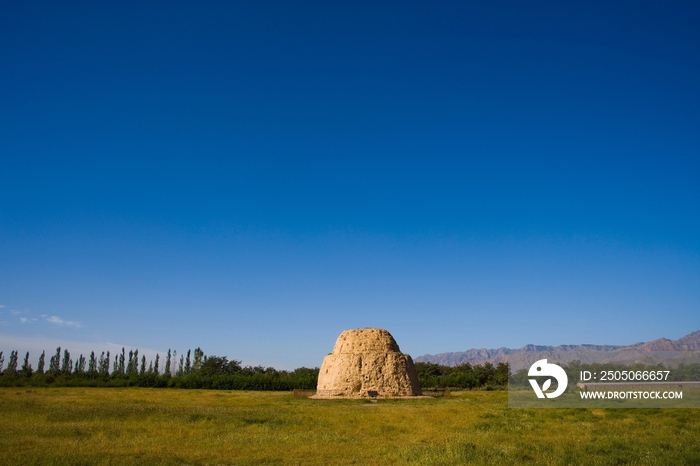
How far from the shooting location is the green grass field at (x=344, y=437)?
14.4 metres

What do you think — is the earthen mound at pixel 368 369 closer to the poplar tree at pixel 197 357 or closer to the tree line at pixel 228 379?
the tree line at pixel 228 379

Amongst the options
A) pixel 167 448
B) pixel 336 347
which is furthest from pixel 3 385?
pixel 167 448

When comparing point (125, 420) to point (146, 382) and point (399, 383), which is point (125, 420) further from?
point (146, 382)

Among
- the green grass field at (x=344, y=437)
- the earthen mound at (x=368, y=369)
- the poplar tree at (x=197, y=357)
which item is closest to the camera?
the green grass field at (x=344, y=437)

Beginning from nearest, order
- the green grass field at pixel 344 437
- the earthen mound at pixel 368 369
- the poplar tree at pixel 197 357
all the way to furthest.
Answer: the green grass field at pixel 344 437
the earthen mound at pixel 368 369
the poplar tree at pixel 197 357

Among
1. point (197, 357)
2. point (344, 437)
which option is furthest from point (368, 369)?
point (197, 357)

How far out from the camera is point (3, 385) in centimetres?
6100

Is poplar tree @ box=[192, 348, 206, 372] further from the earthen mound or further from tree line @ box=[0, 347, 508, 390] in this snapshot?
the earthen mound

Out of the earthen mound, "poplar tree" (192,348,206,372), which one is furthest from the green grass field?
"poplar tree" (192,348,206,372)

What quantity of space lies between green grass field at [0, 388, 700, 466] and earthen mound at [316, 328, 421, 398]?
68.0 ft

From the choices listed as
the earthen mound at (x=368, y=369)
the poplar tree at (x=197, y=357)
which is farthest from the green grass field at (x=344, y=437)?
the poplar tree at (x=197, y=357)

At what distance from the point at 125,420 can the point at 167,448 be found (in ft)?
27.7

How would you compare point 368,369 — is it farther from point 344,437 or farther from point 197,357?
point 197,357

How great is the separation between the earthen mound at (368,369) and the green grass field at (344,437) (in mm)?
20725
